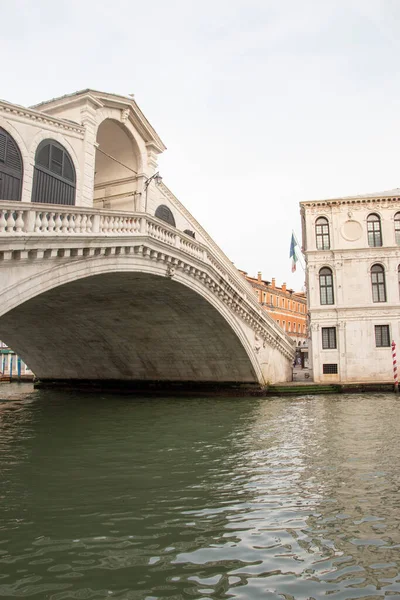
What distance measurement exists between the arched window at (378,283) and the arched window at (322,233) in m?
2.49

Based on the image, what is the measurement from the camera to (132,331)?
20.8 m

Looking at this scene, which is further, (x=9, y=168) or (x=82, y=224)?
(x=9, y=168)

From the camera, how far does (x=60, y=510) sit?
5.68 metres

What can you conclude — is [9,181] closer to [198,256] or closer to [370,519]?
[198,256]

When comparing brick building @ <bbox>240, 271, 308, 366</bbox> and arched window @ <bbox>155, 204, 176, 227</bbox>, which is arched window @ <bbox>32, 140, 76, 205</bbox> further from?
brick building @ <bbox>240, 271, 308, 366</bbox>

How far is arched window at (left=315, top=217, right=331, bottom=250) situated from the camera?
24.1m

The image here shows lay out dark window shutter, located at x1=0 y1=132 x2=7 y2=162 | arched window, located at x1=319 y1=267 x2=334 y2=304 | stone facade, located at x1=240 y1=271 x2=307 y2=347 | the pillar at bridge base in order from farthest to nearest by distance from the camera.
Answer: stone facade, located at x1=240 y1=271 x2=307 y2=347, arched window, located at x1=319 y1=267 x2=334 y2=304, the pillar at bridge base, dark window shutter, located at x1=0 y1=132 x2=7 y2=162

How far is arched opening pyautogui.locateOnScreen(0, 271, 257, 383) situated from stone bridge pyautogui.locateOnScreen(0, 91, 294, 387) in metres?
0.05

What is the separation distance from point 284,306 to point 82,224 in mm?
44556

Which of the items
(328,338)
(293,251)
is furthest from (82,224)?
(293,251)

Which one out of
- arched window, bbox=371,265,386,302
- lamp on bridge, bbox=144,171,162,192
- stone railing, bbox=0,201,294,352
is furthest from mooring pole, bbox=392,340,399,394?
lamp on bridge, bbox=144,171,162,192

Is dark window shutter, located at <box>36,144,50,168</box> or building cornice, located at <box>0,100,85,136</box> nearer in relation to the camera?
building cornice, located at <box>0,100,85,136</box>

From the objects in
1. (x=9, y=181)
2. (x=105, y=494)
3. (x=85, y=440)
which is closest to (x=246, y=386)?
(x=85, y=440)

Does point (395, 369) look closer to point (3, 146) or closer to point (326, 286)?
point (326, 286)
